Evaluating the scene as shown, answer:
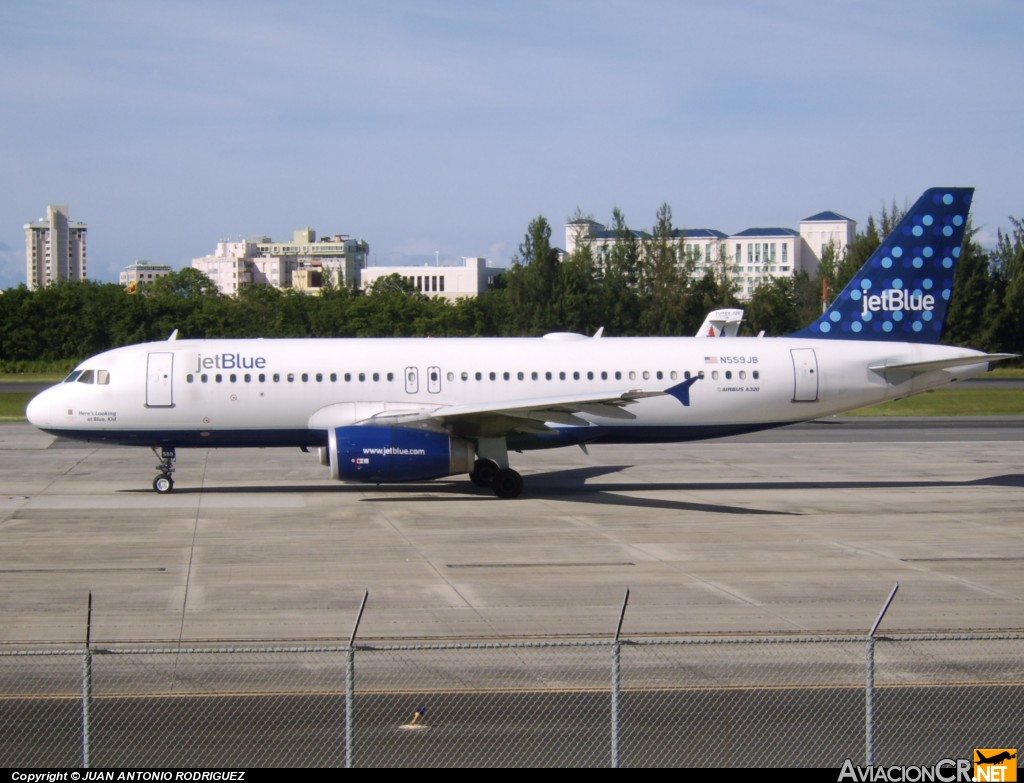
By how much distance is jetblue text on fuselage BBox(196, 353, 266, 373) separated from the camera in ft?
88.4

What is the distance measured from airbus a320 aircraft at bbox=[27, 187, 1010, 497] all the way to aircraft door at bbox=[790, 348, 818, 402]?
0.02m

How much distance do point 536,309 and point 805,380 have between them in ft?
221

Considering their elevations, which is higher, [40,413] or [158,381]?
[158,381]

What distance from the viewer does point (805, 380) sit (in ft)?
91.9

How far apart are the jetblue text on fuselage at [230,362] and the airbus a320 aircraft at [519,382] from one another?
3 centimetres

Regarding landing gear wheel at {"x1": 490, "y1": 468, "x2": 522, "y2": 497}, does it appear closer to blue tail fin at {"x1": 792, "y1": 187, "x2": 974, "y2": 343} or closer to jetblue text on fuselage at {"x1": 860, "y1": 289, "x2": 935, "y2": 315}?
blue tail fin at {"x1": 792, "y1": 187, "x2": 974, "y2": 343}

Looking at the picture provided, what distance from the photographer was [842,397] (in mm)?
28156

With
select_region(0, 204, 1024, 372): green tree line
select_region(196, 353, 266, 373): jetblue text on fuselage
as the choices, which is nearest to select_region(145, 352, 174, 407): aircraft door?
select_region(196, 353, 266, 373): jetblue text on fuselage

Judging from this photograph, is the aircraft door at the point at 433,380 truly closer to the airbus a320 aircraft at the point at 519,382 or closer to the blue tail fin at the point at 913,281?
the airbus a320 aircraft at the point at 519,382

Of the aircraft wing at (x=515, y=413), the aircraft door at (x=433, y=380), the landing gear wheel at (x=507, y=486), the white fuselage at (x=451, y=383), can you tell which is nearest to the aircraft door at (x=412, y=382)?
the white fuselage at (x=451, y=383)

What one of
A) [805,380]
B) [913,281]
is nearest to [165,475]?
[805,380]

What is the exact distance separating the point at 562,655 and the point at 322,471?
19.0 metres

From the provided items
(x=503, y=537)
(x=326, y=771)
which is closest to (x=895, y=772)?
(x=326, y=771)

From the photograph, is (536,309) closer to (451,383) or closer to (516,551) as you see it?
(451,383)
